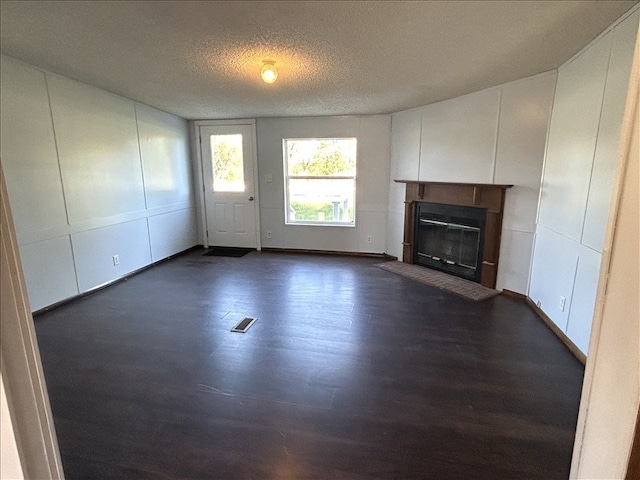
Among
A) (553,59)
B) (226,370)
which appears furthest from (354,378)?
(553,59)

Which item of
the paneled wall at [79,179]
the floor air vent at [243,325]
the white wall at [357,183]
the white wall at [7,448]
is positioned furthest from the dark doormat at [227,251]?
the white wall at [7,448]

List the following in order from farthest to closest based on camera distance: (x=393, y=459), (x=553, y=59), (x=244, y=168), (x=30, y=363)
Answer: (x=244, y=168), (x=553, y=59), (x=393, y=459), (x=30, y=363)

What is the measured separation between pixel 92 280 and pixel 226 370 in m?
2.42

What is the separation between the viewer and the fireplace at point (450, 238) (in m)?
3.91

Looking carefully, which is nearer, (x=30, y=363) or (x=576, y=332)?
(x=30, y=363)

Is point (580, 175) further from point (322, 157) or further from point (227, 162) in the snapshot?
point (227, 162)

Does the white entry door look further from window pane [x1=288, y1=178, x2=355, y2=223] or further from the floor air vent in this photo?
the floor air vent

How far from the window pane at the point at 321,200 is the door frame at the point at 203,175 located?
1.87 ft

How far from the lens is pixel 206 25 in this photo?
2.08 m

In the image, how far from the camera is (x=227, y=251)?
5605mm

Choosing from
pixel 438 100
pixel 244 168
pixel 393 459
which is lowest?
pixel 393 459

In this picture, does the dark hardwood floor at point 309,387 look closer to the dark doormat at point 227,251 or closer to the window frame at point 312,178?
the dark doormat at point 227,251

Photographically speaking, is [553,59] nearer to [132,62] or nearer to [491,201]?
[491,201]

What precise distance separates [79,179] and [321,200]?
10.4 ft
